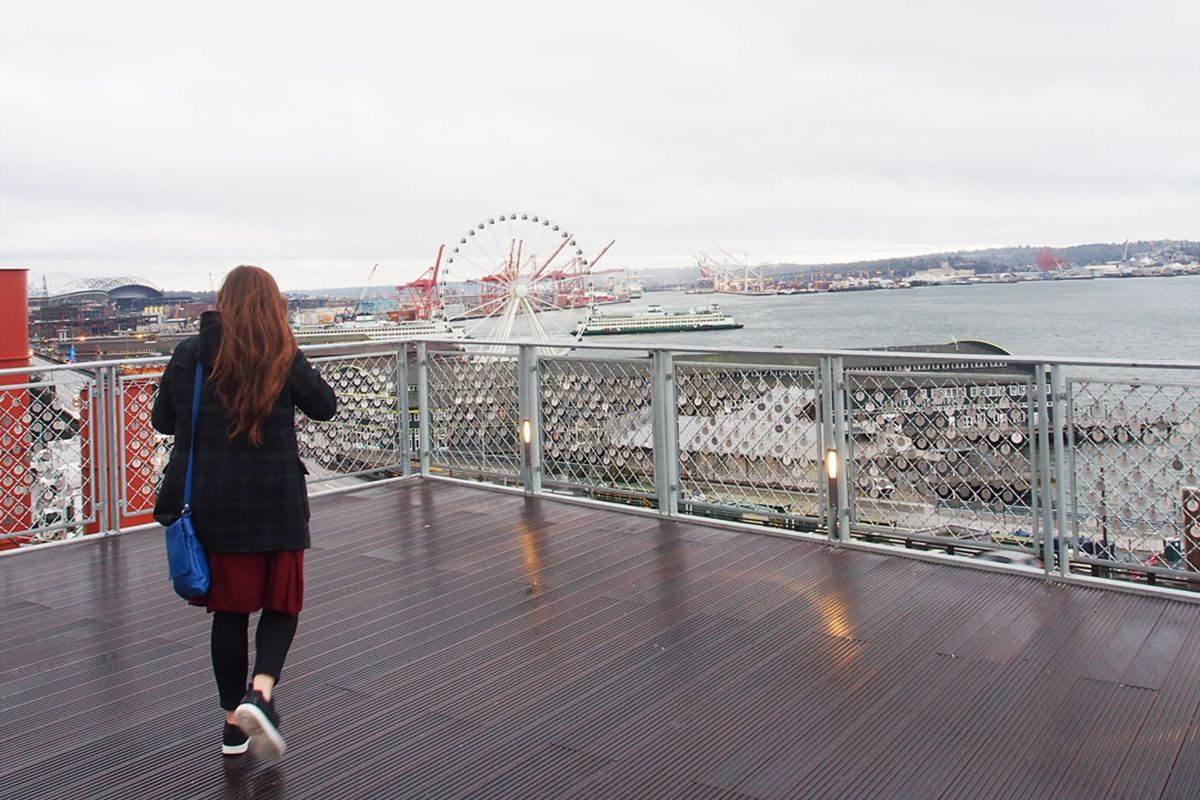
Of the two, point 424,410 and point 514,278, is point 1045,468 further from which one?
point 514,278

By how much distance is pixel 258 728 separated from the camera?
2193 millimetres

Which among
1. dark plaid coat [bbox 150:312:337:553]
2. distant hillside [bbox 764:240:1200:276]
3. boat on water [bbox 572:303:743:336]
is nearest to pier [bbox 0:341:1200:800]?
dark plaid coat [bbox 150:312:337:553]

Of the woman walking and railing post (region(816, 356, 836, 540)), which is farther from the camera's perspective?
railing post (region(816, 356, 836, 540))

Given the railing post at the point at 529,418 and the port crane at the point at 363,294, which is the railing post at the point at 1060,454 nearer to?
the railing post at the point at 529,418

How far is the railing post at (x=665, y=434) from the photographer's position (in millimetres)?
4805

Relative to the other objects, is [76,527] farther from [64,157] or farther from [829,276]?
[829,276]

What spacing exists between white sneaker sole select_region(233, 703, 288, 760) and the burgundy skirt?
25cm

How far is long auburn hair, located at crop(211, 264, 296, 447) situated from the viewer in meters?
2.25

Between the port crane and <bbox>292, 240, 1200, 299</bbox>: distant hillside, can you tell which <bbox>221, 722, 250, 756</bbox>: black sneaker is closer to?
the port crane

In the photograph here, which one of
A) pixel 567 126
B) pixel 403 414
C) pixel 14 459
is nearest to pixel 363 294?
pixel 567 126

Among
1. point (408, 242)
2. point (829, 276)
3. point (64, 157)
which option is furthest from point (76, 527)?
point (829, 276)

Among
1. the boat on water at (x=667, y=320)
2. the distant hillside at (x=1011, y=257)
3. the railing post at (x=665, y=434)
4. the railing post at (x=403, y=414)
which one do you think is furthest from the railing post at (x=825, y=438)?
the distant hillside at (x=1011, y=257)

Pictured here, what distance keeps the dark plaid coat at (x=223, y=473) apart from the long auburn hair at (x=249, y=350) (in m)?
0.04

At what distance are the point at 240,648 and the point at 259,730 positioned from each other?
0.29 m
